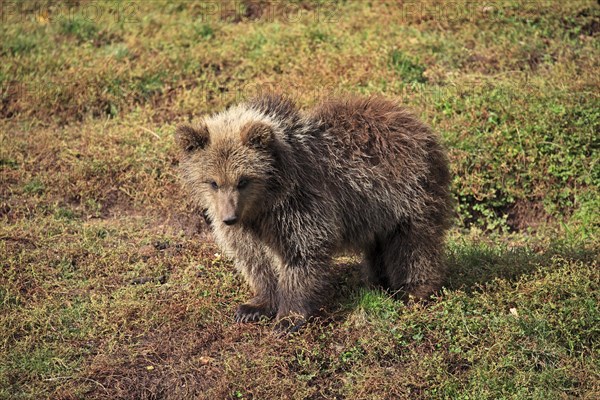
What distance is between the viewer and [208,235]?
762 centimetres

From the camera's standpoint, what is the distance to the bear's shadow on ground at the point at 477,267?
655 centimetres

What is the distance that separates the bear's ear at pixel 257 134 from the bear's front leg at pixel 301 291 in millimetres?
932

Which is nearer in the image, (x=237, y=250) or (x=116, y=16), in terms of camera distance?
(x=237, y=250)

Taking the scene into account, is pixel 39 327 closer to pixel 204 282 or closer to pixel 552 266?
pixel 204 282

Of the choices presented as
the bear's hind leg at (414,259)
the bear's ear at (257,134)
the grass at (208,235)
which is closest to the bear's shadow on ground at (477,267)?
the grass at (208,235)

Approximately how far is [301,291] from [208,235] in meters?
1.89

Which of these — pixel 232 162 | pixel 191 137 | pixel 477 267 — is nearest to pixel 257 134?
pixel 232 162

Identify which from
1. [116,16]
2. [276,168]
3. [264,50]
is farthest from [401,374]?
[116,16]

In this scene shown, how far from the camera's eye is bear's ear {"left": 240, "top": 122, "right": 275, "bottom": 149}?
5.75 meters

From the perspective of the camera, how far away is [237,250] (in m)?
6.18

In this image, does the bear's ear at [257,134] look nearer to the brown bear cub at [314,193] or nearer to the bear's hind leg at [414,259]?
the brown bear cub at [314,193]

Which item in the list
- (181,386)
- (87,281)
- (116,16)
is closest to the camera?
(181,386)

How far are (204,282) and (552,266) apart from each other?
114 inches

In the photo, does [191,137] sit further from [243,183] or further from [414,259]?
[414,259]
